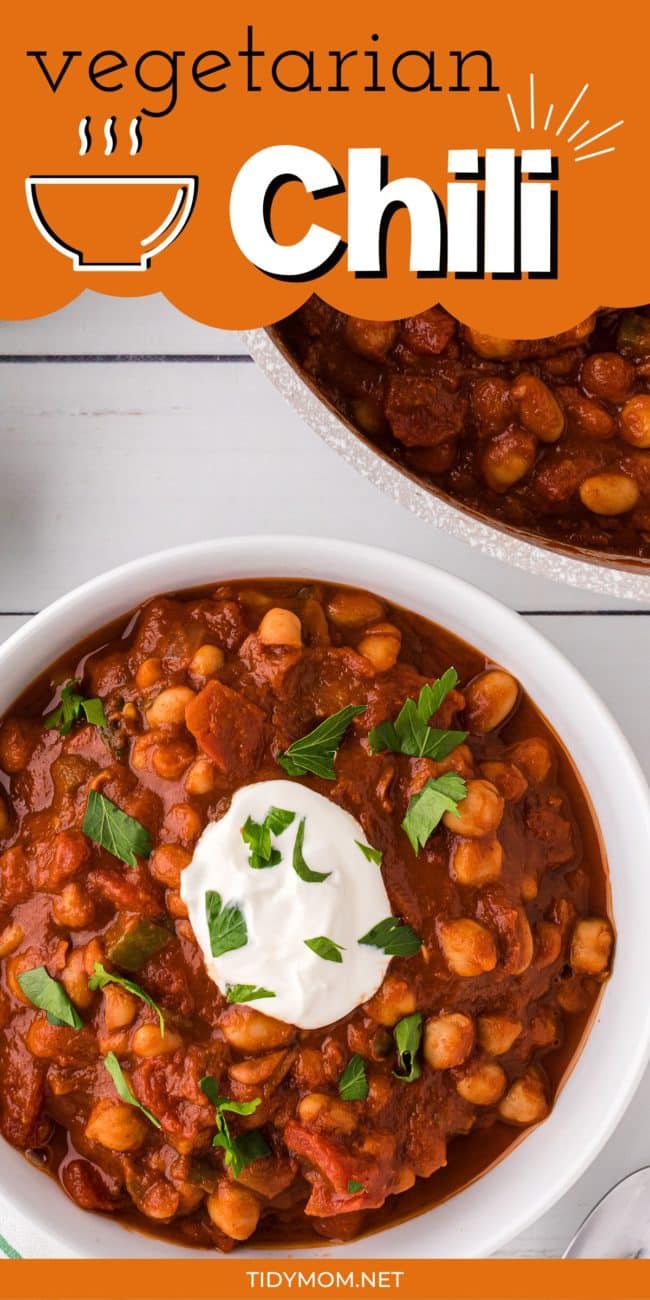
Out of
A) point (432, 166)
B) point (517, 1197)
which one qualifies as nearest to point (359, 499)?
point (432, 166)

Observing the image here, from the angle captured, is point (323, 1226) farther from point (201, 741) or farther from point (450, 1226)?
point (201, 741)

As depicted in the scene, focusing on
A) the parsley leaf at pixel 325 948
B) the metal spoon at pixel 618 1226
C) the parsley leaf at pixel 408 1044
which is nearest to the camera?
the parsley leaf at pixel 325 948

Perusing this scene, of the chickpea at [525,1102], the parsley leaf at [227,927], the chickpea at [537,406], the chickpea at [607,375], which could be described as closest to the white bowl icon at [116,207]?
the chickpea at [537,406]

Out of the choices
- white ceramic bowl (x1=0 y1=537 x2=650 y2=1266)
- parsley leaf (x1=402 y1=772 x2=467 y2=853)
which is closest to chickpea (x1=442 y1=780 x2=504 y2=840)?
Answer: parsley leaf (x1=402 y1=772 x2=467 y2=853)

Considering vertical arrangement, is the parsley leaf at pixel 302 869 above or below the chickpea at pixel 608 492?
below

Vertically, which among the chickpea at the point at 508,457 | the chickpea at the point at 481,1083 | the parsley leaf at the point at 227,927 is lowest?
the chickpea at the point at 481,1083
